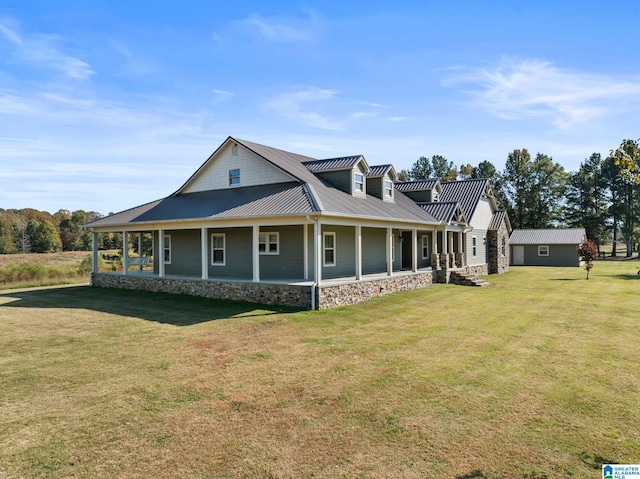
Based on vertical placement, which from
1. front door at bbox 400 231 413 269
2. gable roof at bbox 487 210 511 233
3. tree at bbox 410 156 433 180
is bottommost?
front door at bbox 400 231 413 269

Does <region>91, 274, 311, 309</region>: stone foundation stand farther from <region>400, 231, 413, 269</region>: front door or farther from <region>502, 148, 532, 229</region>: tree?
<region>502, 148, 532, 229</region>: tree

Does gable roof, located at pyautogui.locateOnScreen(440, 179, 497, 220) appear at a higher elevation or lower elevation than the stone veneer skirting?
higher

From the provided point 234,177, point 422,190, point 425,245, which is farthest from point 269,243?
point 422,190

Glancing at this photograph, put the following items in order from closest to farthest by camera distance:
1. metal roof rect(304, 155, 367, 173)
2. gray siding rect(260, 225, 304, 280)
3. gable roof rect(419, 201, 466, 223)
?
gray siding rect(260, 225, 304, 280)
metal roof rect(304, 155, 367, 173)
gable roof rect(419, 201, 466, 223)

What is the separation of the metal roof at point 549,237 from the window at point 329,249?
29380mm

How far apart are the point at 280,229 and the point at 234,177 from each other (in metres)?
4.50

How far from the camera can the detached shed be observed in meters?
38.6

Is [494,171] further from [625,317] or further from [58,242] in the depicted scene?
[58,242]

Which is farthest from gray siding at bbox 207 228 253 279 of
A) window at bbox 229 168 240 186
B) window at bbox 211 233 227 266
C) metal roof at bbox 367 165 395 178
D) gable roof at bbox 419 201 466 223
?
gable roof at bbox 419 201 466 223

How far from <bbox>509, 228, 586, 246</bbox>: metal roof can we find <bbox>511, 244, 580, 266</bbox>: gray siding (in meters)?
0.54

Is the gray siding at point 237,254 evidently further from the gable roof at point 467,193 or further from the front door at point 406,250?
the gable roof at point 467,193

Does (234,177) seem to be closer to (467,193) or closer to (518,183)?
(467,193)

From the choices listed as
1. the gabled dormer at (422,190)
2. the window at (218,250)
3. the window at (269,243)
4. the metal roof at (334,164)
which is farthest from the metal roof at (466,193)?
the window at (218,250)

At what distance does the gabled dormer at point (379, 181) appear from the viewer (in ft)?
71.3
